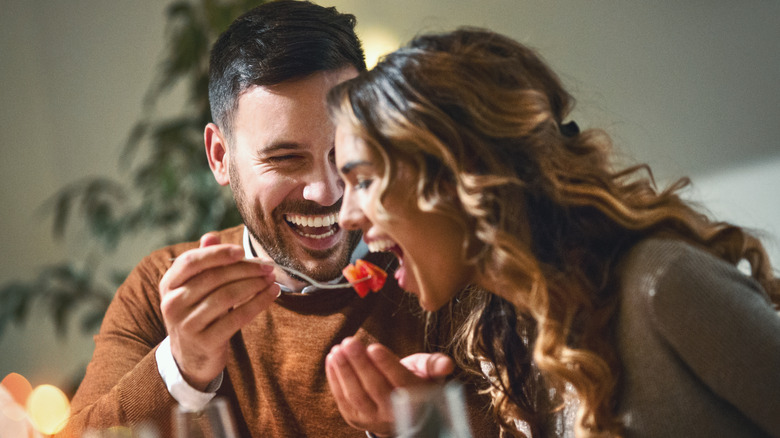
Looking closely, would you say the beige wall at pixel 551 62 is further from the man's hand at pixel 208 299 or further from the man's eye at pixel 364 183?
the man's hand at pixel 208 299

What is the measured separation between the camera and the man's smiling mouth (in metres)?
1.38

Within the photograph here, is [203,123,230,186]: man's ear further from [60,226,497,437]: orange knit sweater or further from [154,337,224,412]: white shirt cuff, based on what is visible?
[154,337,224,412]: white shirt cuff

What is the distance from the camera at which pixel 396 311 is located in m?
1.42

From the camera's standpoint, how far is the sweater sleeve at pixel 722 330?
778mm

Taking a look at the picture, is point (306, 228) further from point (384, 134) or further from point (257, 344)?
point (384, 134)

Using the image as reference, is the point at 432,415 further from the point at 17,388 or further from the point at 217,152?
the point at 217,152

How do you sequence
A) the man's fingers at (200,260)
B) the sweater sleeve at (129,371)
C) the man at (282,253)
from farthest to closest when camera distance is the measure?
the man at (282,253) → the sweater sleeve at (129,371) → the man's fingers at (200,260)

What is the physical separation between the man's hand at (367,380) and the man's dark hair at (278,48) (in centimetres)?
63

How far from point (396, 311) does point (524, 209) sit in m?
0.58

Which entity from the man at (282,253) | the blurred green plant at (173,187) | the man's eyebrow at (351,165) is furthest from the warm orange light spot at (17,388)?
the blurred green plant at (173,187)

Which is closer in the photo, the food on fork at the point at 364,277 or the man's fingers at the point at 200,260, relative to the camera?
the man's fingers at the point at 200,260

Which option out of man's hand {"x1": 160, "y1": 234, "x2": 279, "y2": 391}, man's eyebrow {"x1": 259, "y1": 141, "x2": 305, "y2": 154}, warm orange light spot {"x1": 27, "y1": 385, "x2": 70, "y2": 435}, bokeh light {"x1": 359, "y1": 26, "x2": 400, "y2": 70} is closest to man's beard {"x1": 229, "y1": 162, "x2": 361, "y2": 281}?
man's eyebrow {"x1": 259, "y1": 141, "x2": 305, "y2": 154}

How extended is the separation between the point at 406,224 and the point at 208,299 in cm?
39

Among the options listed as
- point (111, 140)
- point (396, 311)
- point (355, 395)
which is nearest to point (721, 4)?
point (396, 311)
